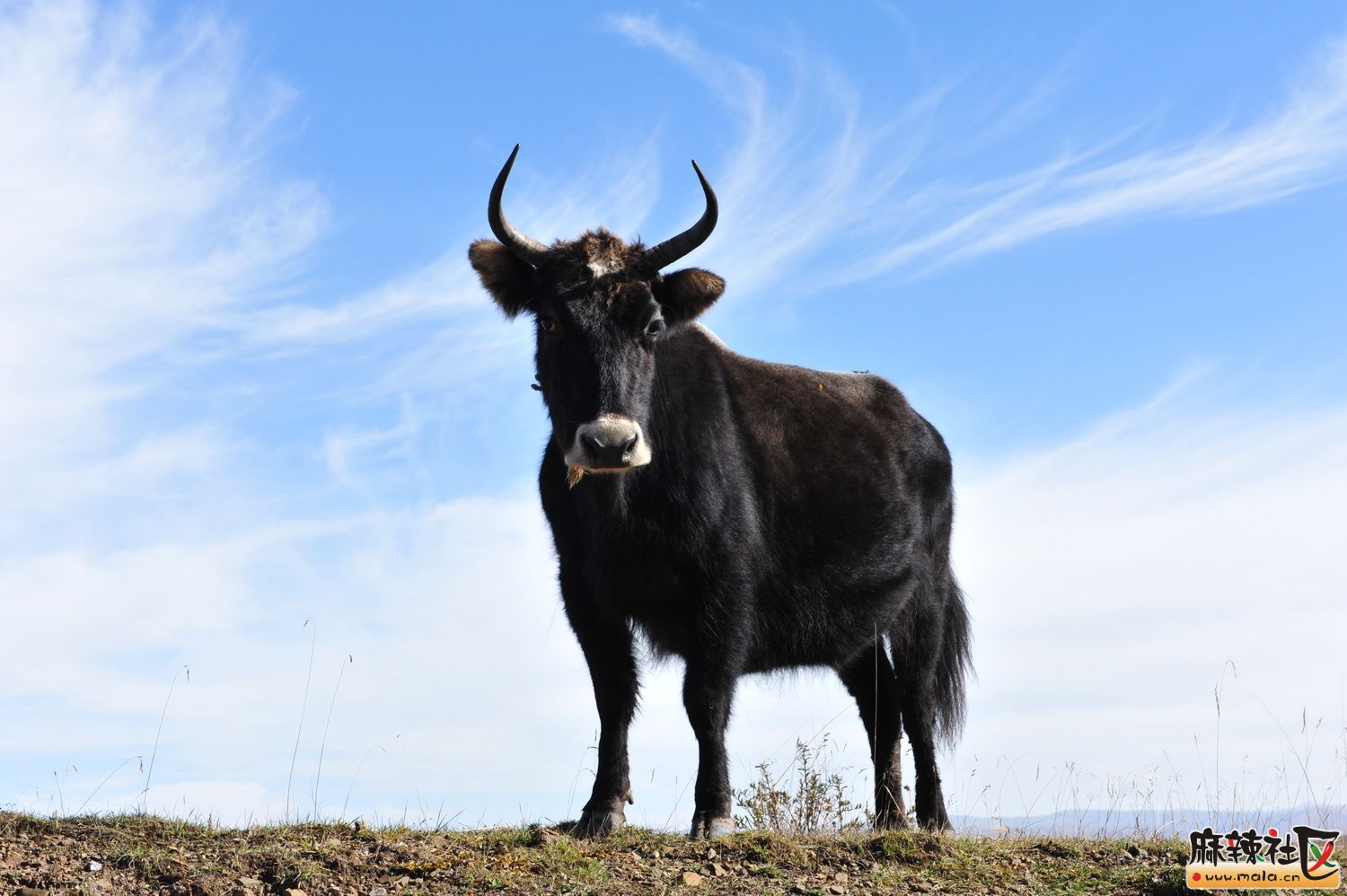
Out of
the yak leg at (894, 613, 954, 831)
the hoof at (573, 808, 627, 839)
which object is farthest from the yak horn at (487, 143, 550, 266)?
the yak leg at (894, 613, 954, 831)

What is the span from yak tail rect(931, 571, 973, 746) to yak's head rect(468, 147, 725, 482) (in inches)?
144

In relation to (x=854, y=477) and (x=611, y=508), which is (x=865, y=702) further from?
(x=611, y=508)

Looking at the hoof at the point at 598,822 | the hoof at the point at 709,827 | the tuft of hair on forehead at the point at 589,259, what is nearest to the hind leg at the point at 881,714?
the hoof at the point at 709,827

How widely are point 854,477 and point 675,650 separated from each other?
7.68ft

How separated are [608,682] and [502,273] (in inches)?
104

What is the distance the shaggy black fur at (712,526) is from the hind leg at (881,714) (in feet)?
0.05

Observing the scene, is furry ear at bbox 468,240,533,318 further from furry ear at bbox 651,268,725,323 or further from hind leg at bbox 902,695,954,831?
hind leg at bbox 902,695,954,831

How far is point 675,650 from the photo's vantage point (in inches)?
313

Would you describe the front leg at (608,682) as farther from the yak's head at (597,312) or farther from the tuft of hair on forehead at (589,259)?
the tuft of hair on forehead at (589,259)

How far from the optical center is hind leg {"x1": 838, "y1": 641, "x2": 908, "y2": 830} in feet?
31.5

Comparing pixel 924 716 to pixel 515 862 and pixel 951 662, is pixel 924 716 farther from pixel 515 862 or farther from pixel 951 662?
pixel 515 862

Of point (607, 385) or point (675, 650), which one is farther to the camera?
point (675, 650)

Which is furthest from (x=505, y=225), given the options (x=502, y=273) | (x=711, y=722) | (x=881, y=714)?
(x=881, y=714)

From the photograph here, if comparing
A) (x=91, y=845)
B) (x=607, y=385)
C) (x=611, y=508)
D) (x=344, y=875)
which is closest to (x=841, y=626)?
(x=611, y=508)
